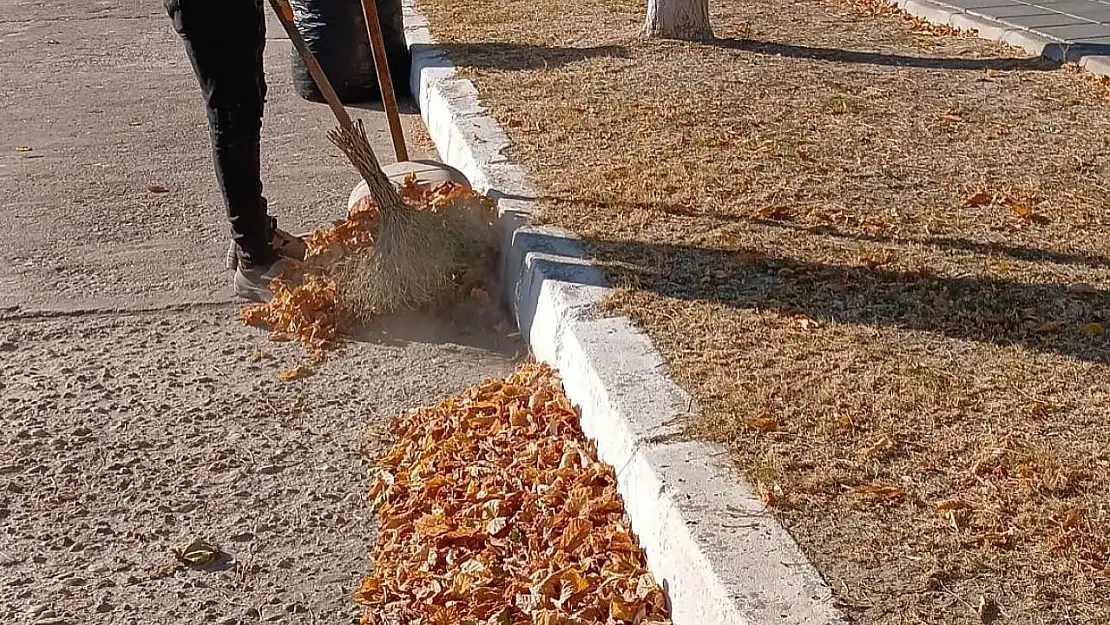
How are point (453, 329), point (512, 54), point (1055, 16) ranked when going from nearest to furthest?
point (453, 329) → point (512, 54) → point (1055, 16)

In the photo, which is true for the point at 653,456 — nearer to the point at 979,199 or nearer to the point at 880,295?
the point at 880,295

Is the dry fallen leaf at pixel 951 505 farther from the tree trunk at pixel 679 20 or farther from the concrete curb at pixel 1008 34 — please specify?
the tree trunk at pixel 679 20

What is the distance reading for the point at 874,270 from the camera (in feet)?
14.3

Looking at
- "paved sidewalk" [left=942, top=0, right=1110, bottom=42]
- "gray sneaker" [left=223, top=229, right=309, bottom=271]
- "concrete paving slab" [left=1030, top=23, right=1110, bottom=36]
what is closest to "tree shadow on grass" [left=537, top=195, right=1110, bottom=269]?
"gray sneaker" [left=223, top=229, right=309, bottom=271]

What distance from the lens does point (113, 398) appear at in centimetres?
422

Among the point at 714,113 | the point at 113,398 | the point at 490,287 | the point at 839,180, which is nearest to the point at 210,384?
the point at 113,398

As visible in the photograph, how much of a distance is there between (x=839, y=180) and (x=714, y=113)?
1161mm

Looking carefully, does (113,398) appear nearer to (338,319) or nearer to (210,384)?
(210,384)

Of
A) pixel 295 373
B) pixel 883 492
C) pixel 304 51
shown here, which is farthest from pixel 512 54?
pixel 883 492

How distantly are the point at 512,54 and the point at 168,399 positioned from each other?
4.06 meters

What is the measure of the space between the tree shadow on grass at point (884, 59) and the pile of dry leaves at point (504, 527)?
4.12 m

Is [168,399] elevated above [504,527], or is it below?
below

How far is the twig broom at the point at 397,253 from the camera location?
4.64m

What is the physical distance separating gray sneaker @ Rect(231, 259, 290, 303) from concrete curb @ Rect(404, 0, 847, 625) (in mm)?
863
